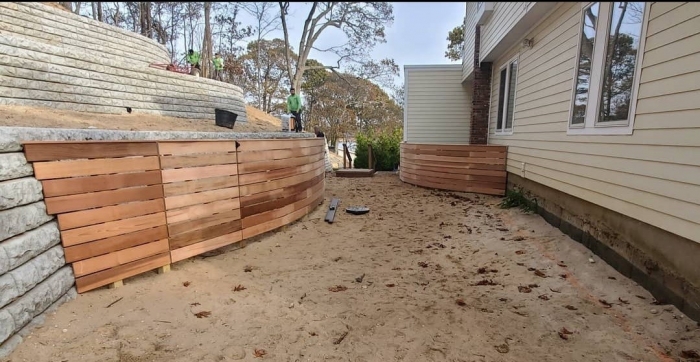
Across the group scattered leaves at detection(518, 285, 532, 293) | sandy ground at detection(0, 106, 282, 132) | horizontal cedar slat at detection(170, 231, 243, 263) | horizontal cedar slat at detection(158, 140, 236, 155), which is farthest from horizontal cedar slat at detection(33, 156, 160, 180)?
scattered leaves at detection(518, 285, 532, 293)

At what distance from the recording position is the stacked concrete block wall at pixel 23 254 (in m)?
2.13

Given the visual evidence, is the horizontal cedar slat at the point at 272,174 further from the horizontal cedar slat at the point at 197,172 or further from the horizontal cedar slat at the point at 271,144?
the horizontal cedar slat at the point at 271,144

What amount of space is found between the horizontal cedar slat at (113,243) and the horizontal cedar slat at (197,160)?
64cm

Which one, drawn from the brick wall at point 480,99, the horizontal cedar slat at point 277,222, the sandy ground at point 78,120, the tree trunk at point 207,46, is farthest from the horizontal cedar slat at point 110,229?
the tree trunk at point 207,46

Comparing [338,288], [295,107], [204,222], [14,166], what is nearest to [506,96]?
[295,107]

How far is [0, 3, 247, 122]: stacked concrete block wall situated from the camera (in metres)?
5.60

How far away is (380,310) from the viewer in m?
2.87

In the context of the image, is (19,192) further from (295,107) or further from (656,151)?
(295,107)

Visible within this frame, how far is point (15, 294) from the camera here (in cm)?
218

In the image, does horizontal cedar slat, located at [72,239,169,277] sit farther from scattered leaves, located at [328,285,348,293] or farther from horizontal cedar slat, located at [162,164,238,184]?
scattered leaves, located at [328,285,348,293]

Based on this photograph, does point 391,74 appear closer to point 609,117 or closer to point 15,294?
point 609,117

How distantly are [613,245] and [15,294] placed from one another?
4882 mm

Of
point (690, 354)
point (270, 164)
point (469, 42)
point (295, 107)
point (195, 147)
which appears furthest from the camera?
point (295, 107)

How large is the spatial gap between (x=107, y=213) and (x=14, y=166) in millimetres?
773
